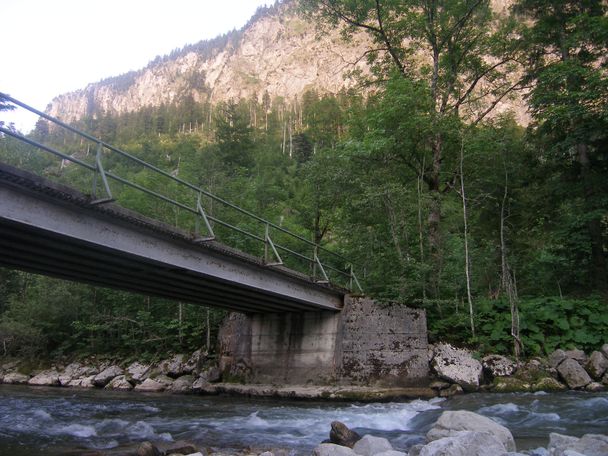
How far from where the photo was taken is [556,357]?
14719mm

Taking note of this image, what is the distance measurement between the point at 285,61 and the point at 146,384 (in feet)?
486

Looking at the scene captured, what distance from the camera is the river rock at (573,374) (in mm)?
13555

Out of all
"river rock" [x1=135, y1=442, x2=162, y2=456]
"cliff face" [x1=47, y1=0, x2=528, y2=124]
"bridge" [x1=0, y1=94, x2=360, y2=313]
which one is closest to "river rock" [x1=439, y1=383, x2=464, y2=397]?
"bridge" [x1=0, y1=94, x2=360, y2=313]

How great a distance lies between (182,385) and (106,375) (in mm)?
Answer: 5851

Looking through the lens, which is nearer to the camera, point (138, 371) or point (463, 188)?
point (463, 188)

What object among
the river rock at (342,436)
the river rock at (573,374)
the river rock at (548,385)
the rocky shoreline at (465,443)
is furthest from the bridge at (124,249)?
the river rock at (573,374)

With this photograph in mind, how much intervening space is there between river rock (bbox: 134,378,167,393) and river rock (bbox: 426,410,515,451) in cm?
1534

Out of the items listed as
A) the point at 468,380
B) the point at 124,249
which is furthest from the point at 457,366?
the point at 124,249

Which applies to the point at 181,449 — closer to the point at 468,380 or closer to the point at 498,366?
the point at 468,380

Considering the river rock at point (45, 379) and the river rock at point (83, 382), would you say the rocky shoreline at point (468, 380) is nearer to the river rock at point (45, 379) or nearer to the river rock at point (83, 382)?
the river rock at point (83, 382)

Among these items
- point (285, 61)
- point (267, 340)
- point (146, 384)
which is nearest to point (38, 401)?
point (146, 384)

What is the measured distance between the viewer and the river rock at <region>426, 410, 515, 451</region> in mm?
7078

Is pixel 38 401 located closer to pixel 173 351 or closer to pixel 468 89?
pixel 173 351

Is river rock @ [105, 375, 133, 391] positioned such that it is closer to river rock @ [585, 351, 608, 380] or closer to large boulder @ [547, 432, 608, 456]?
river rock @ [585, 351, 608, 380]
